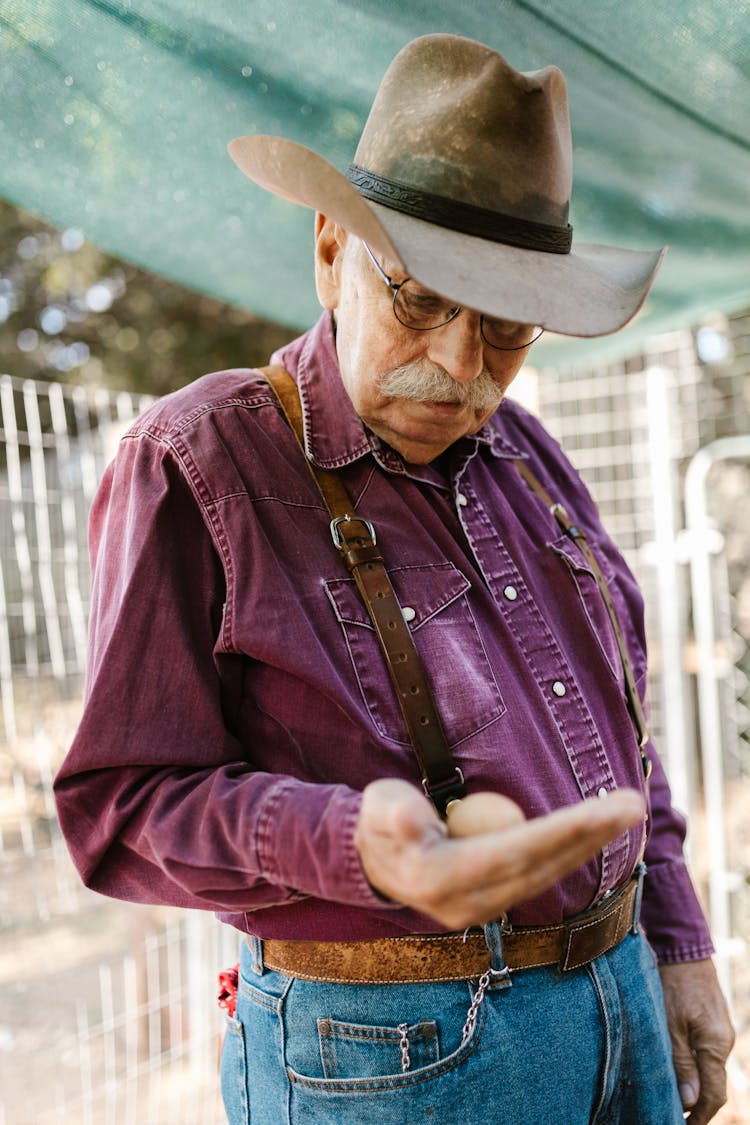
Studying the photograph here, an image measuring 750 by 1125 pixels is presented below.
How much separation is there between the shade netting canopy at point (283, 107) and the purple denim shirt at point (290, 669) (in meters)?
0.79

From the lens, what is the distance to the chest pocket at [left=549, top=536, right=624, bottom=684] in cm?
168

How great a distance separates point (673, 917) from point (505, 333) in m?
1.11

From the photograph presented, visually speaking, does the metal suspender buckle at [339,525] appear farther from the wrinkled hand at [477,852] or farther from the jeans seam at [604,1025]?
the jeans seam at [604,1025]

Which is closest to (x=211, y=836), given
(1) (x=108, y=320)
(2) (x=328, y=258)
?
(2) (x=328, y=258)

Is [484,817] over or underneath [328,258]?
underneath

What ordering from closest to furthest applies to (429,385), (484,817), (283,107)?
1. (484,817)
2. (429,385)
3. (283,107)

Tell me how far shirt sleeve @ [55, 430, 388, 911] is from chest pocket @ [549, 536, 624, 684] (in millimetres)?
616

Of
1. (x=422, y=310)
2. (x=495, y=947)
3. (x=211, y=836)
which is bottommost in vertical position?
(x=495, y=947)

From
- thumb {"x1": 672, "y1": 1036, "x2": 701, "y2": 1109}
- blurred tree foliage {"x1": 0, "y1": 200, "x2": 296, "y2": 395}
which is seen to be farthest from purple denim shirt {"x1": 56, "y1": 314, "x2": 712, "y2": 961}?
blurred tree foliage {"x1": 0, "y1": 200, "x2": 296, "y2": 395}

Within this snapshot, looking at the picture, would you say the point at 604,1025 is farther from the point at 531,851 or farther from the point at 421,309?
the point at 421,309

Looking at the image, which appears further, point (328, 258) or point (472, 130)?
point (328, 258)

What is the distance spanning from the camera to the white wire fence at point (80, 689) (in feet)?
10.8

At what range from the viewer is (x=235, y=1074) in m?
1.51

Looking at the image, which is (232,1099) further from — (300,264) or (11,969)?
(11,969)
